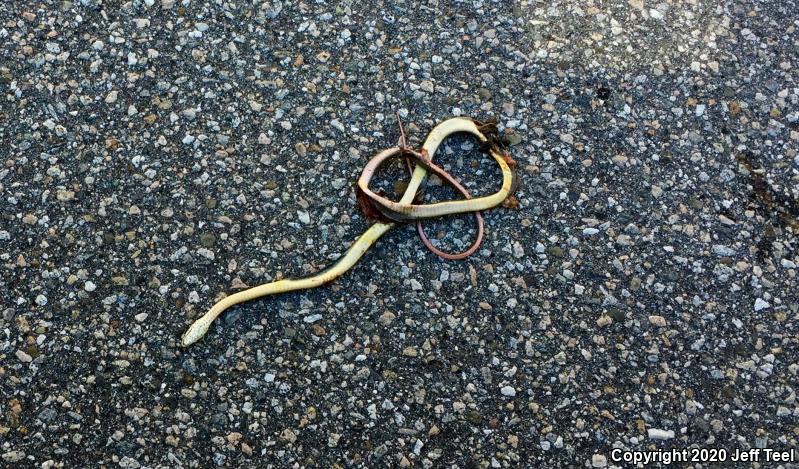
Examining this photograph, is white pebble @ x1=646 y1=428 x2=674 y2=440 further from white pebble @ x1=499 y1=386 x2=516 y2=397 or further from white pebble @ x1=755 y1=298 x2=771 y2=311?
white pebble @ x1=755 y1=298 x2=771 y2=311

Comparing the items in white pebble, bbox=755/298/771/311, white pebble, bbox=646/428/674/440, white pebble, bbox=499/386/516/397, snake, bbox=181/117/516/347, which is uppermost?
snake, bbox=181/117/516/347

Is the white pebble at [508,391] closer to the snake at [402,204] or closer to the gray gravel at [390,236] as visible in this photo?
the gray gravel at [390,236]

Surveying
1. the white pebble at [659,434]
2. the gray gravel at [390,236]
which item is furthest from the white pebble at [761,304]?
the white pebble at [659,434]

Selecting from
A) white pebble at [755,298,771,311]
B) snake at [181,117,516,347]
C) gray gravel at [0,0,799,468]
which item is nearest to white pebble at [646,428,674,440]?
gray gravel at [0,0,799,468]

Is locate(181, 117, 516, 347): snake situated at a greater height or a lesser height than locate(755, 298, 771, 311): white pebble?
greater

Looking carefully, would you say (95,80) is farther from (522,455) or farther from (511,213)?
(522,455)

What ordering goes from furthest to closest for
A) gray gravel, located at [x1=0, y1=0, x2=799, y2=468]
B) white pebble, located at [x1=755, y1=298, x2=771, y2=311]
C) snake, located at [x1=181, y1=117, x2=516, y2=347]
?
white pebble, located at [x1=755, y1=298, x2=771, y2=311] → snake, located at [x1=181, y1=117, x2=516, y2=347] → gray gravel, located at [x1=0, y1=0, x2=799, y2=468]
